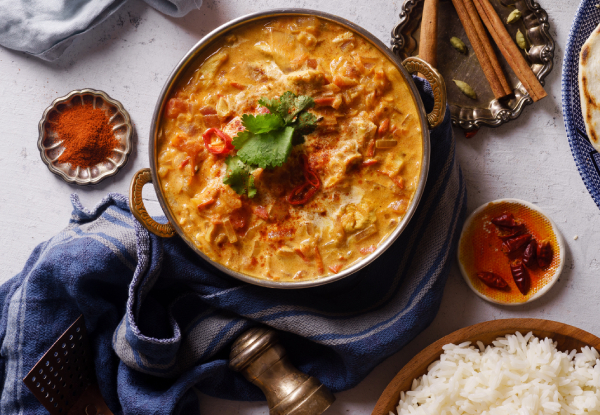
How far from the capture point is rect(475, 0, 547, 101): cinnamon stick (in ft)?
8.77

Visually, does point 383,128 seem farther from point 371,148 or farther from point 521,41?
point 521,41

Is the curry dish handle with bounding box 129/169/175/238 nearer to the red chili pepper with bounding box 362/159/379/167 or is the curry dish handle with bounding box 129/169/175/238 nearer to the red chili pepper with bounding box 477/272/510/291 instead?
the red chili pepper with bounding box 362/159/379/167

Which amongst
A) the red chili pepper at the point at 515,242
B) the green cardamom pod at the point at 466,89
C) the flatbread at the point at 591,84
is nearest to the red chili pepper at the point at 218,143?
the green cardamom pod at the point at 466,89

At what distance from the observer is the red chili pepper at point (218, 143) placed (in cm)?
228

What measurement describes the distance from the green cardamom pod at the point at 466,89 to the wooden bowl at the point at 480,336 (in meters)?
1.32

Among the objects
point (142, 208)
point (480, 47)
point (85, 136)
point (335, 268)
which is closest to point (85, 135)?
point (85, 136)

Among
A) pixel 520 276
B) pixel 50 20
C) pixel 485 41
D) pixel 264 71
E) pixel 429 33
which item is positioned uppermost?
pixel 50 20

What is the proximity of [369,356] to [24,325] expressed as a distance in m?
1.96

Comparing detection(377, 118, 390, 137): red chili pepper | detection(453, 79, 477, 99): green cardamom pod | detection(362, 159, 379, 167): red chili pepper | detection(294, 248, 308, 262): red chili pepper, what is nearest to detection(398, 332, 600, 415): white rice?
detection(294, 248, 308, 262): red chili pepper

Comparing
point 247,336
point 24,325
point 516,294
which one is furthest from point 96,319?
point 516,294

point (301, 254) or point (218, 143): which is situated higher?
point (218, 143)

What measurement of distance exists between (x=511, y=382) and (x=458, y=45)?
1.95 metres

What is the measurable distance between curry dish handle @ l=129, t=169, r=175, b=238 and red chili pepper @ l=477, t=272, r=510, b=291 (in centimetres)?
180

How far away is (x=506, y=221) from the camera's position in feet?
8.89
